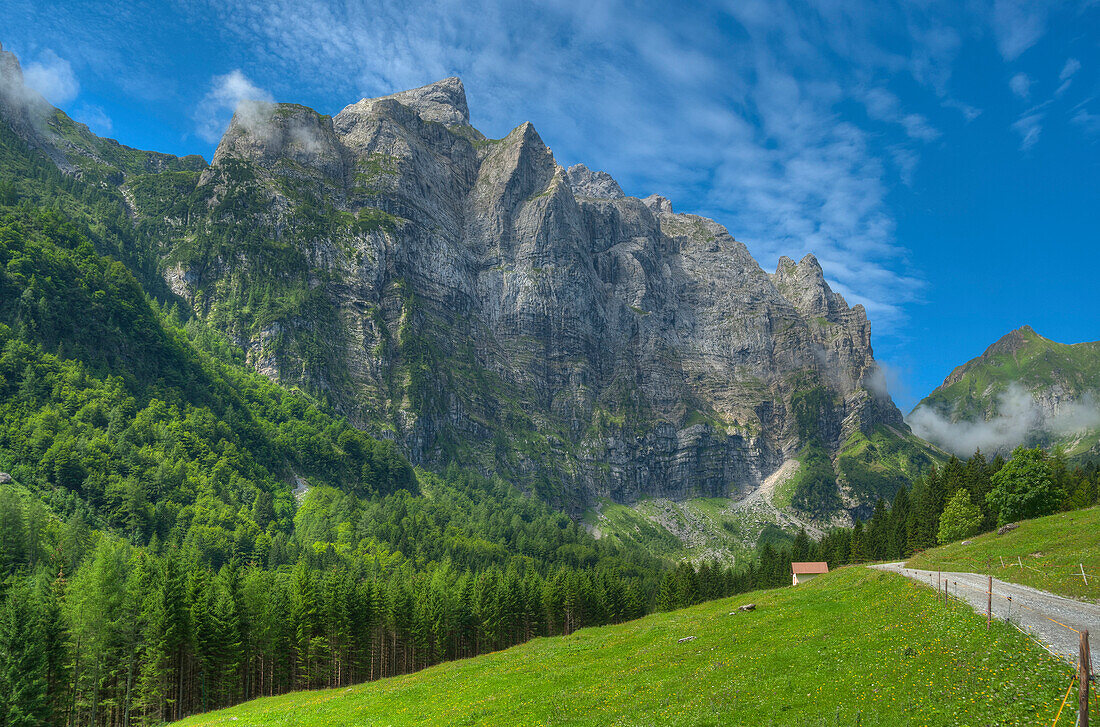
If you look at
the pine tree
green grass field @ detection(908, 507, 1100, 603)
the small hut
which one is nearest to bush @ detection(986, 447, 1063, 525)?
green grass field @ detection(908, 507, 1100, 603)

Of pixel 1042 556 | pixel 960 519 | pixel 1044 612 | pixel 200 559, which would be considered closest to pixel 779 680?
pixel 1044 612

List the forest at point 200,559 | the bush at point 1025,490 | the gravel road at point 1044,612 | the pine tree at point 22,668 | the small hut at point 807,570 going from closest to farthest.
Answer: the gravel road at point 1044,612 < the pine tree at point 22,668 < the forest at point 200,559 < the bush at point 1025,490 < the small hut at point 807,570

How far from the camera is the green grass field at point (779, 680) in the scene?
20797 mm

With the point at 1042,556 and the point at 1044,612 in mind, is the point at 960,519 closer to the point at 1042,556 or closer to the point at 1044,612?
the point at 1042,556

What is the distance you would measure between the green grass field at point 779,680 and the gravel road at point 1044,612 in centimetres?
140

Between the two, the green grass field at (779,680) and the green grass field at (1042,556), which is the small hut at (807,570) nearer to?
the green grass field at (1042,556)

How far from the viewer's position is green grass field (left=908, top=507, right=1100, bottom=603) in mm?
40344

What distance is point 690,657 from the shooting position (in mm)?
37406

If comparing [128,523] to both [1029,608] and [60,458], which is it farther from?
[1029,608]

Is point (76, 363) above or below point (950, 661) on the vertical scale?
above

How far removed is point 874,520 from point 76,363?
222203 millimetres

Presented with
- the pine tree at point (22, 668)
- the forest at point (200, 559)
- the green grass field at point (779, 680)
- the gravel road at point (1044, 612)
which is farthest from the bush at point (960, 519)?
the pine tree at point (22, 668)

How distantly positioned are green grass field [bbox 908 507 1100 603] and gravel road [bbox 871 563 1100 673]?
1925mm

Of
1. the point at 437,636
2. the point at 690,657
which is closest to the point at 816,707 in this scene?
the point at 690,657
